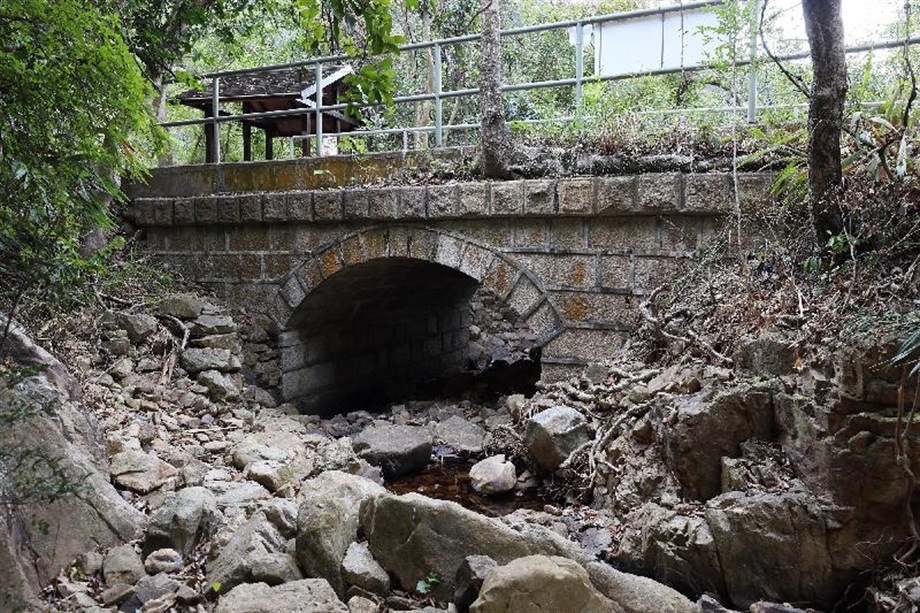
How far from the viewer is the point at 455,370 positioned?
11039mm

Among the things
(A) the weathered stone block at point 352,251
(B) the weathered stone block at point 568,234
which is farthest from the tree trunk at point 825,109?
(A) the weathered stone block at point 352,251

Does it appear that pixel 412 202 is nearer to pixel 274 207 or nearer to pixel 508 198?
pixel 508 198

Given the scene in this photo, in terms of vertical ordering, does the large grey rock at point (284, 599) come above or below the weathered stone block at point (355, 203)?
below

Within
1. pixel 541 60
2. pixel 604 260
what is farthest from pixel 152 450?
pixel 541 60

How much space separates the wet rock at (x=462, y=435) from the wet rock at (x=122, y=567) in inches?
139

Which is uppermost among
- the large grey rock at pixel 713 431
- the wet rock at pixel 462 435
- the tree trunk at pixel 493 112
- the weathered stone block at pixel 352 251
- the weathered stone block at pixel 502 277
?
the tree trunk at pixel 493 112

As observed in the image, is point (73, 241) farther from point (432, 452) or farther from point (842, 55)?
point (842, 55)

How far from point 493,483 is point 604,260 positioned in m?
2.04

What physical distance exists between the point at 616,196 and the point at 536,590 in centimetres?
396

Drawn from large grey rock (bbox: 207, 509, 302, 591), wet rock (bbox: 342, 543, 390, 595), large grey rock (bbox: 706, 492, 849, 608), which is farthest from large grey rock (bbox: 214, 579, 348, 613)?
large grey rock (bbox: 706, 492, 849, 608)

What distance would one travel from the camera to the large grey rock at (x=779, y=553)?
357 centimetres

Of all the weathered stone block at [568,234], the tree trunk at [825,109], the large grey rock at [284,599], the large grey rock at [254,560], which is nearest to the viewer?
the large grey rock at [284,599]

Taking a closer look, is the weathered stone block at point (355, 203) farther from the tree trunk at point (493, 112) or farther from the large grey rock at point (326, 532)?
the large grey rock at point (326, 532)

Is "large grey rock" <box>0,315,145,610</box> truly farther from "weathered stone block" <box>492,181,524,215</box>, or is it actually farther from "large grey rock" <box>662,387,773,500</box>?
"weathered stone block" <box>492,181,524,215</box>
